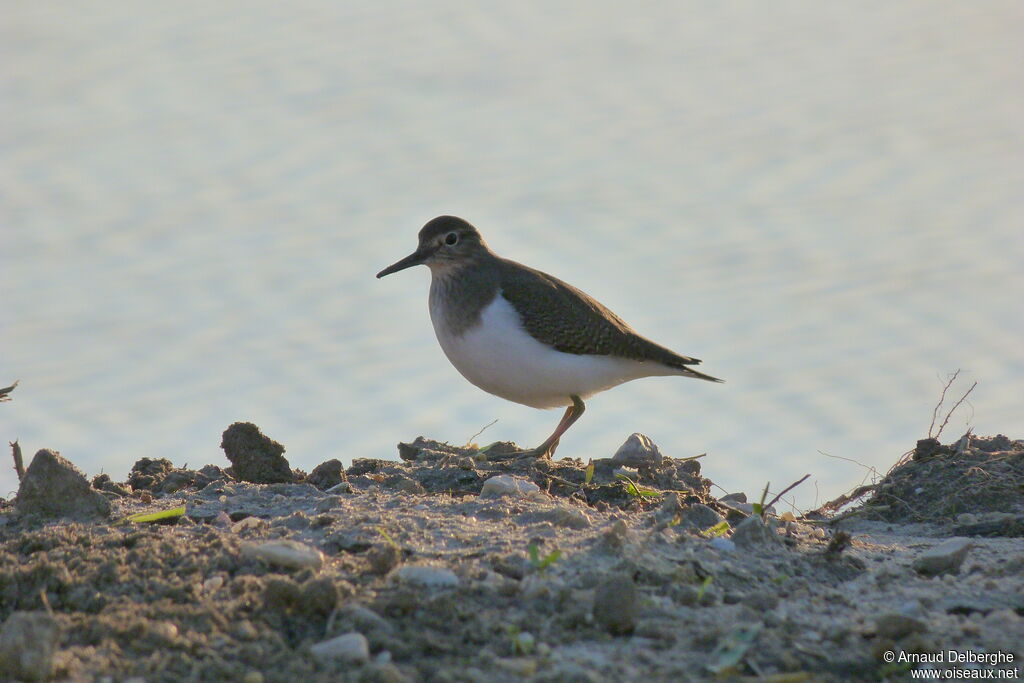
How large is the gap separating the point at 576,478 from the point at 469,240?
8.46ft

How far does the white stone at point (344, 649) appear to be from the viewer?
356 cm

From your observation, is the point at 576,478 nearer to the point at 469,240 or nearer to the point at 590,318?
the point at 590,318

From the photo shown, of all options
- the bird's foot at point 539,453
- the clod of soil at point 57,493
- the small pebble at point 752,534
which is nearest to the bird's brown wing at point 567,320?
the bird's foot at point 539,453

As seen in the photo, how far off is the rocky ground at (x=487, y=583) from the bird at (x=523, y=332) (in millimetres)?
1707

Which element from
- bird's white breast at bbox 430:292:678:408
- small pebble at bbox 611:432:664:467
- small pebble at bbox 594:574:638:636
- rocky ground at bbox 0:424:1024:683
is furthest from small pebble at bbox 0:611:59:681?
bird's white breast at bbox 430:292:678:408

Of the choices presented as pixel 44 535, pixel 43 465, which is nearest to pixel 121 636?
pixel 44 535

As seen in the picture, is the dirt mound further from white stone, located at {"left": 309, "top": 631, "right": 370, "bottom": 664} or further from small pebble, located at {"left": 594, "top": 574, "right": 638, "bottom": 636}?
white stone, located at {"left": 309, "top": 631, "right": 370, "bottom": 664}

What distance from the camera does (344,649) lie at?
3586 millimetres

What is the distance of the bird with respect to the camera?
25.0 feet

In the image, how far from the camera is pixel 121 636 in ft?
12.1

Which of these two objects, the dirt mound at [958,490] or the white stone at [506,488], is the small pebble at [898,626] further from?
the white stone at [506,488]

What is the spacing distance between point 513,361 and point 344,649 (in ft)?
13.5

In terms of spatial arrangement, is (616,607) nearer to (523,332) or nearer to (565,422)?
(523,332)

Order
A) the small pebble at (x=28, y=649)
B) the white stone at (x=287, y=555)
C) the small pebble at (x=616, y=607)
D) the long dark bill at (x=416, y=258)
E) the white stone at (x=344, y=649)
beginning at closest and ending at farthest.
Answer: the small pebble at (x=28, y=649) < the white stone at (x=344, y=649) < the small pebble at (x=616, y=607) < the white stone at (x=287, y=555) < the long dark bill at (x=416, y=258)
